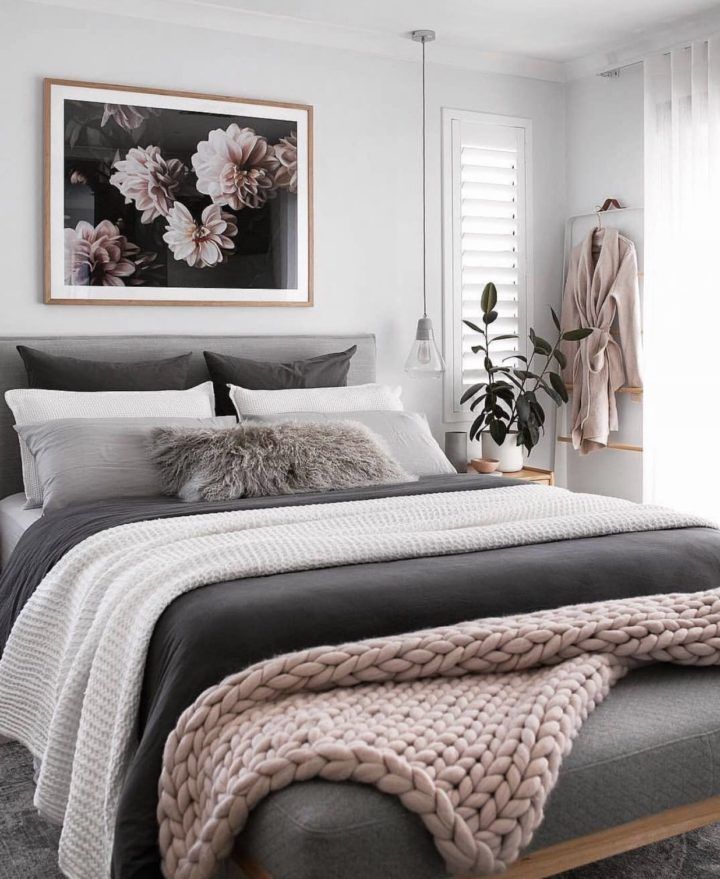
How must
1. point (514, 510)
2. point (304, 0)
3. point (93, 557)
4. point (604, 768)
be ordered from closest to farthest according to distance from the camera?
1. point (604, 768)
2. point (93, 557)
3. point (514, 510)
4. point (304, 0)

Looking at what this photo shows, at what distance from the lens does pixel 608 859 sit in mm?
2309

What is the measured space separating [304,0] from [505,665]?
302 cm

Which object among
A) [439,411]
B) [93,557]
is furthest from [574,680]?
[439,411]

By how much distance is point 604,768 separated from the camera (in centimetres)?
170

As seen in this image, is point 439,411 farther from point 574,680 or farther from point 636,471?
point 574,680

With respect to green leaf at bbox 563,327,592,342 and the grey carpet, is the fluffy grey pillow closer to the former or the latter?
the grey carpet

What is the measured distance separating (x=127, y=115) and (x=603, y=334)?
2293mm

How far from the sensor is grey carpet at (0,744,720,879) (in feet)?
7.32

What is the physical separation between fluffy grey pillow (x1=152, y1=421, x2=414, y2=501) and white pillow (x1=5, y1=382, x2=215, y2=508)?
0.32m

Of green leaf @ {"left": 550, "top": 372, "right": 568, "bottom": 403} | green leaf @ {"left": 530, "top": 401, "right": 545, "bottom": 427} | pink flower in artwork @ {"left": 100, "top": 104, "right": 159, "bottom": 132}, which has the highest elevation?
pink flower in artwork @ {"left": 100, "top": 104, "right": 159, "bottom": 132}

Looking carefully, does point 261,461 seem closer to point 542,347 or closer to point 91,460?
point 91,460

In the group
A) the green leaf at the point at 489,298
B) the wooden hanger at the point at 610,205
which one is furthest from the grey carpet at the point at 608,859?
the wooden hanger at the point at 610,205

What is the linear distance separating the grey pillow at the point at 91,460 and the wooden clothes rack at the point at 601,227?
7.04 ft

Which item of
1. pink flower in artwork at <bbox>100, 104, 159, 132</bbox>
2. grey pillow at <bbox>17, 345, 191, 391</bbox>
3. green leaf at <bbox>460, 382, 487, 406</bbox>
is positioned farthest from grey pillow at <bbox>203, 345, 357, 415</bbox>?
pink flower in artwork at <bbox>100, 104, 159, 132</bbox>
